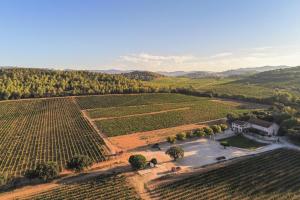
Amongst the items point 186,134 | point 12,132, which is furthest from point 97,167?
point 12,132

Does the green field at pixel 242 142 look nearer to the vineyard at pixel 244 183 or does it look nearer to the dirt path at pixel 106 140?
the vineyard at pixel 244 183

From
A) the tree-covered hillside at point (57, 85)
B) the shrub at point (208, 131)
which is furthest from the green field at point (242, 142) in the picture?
the tree-covered hillside at point (57, 85)

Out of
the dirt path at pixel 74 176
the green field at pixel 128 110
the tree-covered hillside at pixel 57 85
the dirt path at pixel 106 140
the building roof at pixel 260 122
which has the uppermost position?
the tree-covered hillside at pixel 57 85

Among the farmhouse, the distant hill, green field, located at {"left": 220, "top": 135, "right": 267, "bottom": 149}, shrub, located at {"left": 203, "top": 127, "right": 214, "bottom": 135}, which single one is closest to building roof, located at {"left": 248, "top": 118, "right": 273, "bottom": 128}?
the farmhouse

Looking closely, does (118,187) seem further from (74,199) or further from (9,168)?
(9,168)

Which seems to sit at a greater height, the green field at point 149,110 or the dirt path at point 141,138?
the green field at point 149,110

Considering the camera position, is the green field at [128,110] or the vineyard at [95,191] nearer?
the vineyard at [95,191]

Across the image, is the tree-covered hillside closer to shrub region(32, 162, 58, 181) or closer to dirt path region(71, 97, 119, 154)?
dirt path region(71, 97, 119, 154)
